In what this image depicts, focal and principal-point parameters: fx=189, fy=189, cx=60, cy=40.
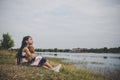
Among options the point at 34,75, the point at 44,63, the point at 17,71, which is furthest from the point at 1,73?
the point at 44,63

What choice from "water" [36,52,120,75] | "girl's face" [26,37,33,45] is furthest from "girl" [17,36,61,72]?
"water" [36,52,120,75]

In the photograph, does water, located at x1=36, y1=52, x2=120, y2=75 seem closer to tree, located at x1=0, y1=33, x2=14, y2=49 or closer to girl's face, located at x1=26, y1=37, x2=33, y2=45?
girl's face, located at x1=26, y1=37, x2=33, y2=45

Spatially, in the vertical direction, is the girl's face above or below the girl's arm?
above

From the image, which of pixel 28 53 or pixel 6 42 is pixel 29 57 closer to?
pixel 28 53

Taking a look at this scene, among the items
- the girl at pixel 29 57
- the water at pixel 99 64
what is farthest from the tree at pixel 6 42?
the girl at pixel 29 57

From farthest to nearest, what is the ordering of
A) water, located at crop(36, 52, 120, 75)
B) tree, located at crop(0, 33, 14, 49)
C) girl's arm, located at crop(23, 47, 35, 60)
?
tree, located at crop(0, 33, 14, 49) → water, located at crop(36, 52, 120, 75) → girl's arm, located at crop(23, 47, 35, 60)

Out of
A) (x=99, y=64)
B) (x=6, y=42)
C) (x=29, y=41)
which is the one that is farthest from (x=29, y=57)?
(x=6, y=42)

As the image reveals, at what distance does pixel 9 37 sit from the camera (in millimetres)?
37031

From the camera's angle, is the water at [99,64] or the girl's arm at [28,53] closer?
the girl's arm at [28,53]

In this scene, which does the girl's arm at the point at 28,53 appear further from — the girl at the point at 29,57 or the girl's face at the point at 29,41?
the girl's face at the point at 29,41

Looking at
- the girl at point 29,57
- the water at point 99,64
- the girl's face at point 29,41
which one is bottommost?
the water at point 99,64

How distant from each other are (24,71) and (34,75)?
513mm

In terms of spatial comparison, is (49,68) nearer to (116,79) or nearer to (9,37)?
(116,79)

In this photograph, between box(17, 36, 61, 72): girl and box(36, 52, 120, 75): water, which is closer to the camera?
box(17, 36, 61, 72): girl
